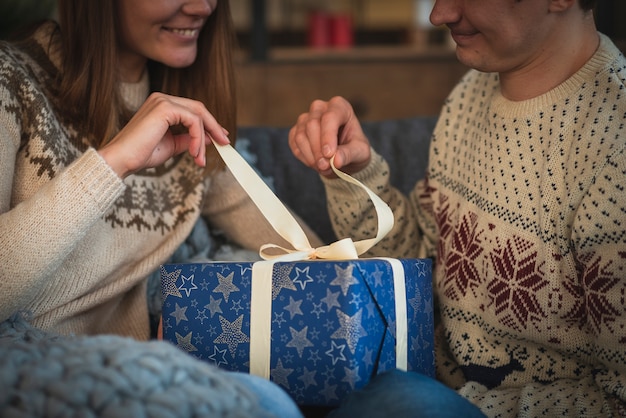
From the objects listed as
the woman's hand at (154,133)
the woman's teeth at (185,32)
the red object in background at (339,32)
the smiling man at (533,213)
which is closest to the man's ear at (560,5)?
the smiling man at (533,213)

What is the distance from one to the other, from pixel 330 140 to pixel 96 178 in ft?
1.17

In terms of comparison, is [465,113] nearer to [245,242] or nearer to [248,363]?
[245,242]

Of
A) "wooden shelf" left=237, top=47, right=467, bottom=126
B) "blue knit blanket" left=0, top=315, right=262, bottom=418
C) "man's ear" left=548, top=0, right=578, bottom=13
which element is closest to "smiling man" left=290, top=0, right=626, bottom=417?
"man's ear" left=548, top=0, right=578, bottom=13

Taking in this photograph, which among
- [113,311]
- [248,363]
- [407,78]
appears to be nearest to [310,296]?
[248,363]

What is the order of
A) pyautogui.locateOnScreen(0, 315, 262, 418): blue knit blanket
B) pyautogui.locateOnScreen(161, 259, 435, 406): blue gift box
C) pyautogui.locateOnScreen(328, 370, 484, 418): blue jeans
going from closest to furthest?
pyautogui.locateOnScreen(0, 315, 262, 418): blue knit blanket < pyautogui.locateOnScreen(328, 370, 484, 418): blue jeans < pyautogui.locateOnScreen(161, 259, 435, 406): blue gift box

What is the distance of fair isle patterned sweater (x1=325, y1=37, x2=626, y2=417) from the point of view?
1.10 metres

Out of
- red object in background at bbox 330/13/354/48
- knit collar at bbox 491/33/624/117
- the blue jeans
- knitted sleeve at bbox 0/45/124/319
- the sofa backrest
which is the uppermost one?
knit collar at bbox 491/33/624/117

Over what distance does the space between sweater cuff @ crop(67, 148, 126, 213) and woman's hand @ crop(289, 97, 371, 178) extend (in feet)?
1.03

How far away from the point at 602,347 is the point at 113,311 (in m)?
0.80

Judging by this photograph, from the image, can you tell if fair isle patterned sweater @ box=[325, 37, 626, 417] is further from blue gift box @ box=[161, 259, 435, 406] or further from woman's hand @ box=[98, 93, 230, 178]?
woman's hand @ box=[98, 93, 230, 178]

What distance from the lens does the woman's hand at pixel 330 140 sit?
128cm

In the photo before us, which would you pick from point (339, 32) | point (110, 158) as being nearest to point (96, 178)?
point (110, 158)

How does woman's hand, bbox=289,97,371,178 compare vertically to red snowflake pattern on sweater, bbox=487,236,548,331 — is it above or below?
above

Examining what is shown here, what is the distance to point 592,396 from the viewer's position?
1113 millimetres
